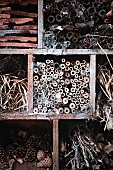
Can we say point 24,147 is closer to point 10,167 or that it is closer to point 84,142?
point 10,167

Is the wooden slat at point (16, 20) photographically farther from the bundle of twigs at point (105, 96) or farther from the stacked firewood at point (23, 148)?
the stacked firewood at point (23, 148)

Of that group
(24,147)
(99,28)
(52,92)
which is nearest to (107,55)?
A: (99,28)

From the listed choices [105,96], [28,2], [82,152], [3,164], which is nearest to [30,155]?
[3,164]

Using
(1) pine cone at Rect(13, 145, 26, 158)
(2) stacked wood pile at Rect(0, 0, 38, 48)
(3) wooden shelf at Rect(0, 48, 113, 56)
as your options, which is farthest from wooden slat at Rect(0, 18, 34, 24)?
(1) pine cone at Rect(13, 145, 26, 158)

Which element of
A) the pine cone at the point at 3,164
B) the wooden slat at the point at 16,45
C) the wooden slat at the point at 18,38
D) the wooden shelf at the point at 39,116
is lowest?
the pine cone at the point at 3,164

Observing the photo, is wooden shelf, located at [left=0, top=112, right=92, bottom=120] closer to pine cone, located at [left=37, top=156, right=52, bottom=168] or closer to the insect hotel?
the insect hotel

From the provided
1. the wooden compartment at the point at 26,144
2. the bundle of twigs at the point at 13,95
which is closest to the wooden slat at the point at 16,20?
the bundle of twigs at the point at 13,95

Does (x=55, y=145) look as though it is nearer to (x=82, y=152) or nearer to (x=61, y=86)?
(x=82, y=152)
